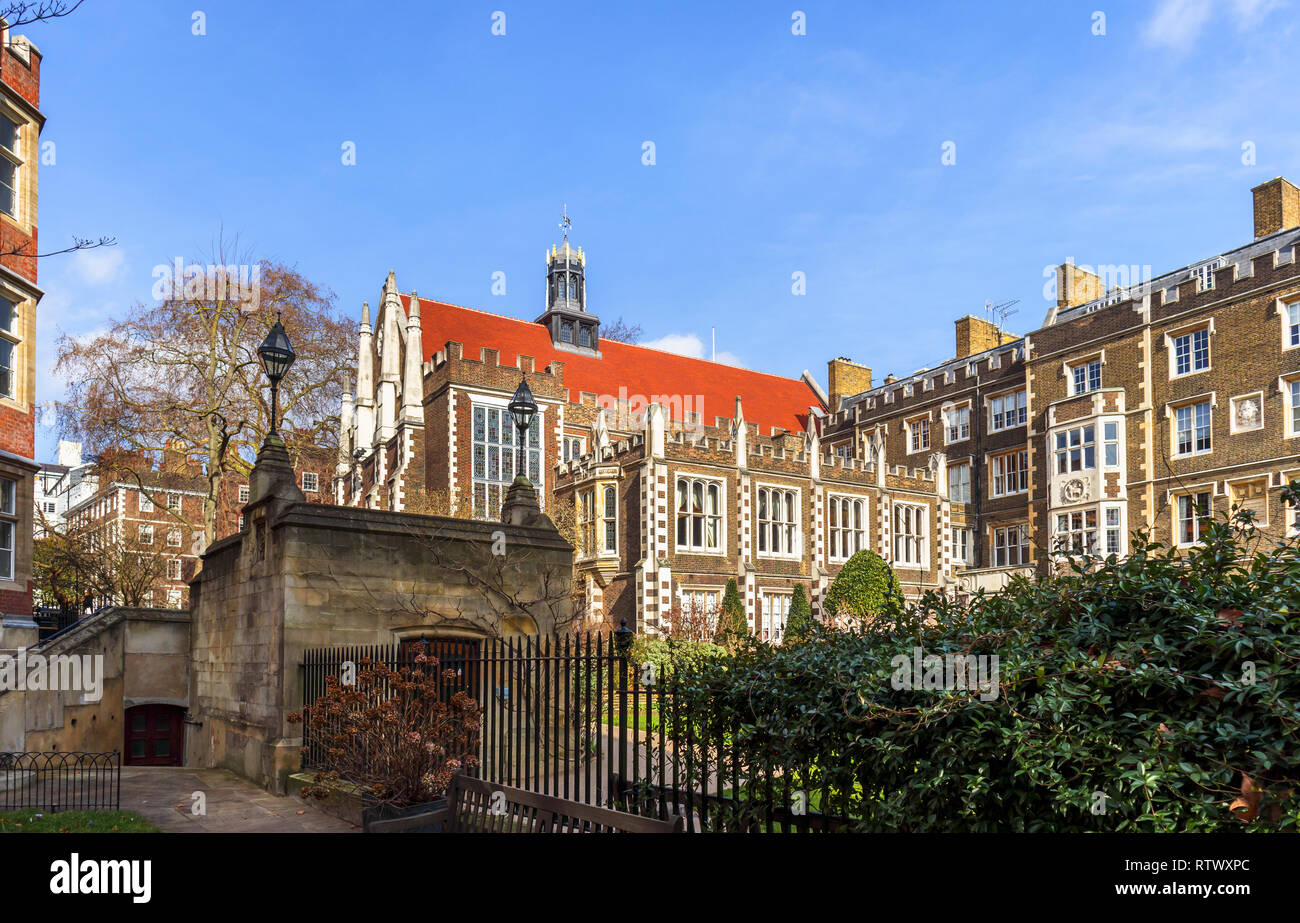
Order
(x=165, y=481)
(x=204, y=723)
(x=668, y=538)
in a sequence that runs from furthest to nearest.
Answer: (x=165, y=481) → (x=668, y=538) → (x=204, y=723)

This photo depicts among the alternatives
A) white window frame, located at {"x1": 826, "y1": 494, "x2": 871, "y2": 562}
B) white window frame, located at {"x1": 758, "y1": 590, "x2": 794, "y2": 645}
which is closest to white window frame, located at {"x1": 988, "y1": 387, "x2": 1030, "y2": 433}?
white window frame, located at {"x1": 826, "y1": 494, "x2": 871, "y2": 562}

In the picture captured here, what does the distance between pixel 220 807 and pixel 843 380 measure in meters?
42.6

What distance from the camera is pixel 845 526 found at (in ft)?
125

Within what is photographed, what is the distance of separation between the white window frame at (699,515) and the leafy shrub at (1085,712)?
90.3 feet

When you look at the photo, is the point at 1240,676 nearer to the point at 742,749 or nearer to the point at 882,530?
the point at 742,749

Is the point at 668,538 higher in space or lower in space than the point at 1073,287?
lower

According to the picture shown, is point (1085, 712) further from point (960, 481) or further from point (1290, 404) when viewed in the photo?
point (960, 481)

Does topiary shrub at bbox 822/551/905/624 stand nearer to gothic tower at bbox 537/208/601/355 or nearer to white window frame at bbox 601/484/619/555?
white window frame at bbox 601/484/619/555

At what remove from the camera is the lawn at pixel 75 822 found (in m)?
9.27

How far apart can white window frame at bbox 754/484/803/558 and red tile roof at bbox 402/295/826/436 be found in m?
8.36
